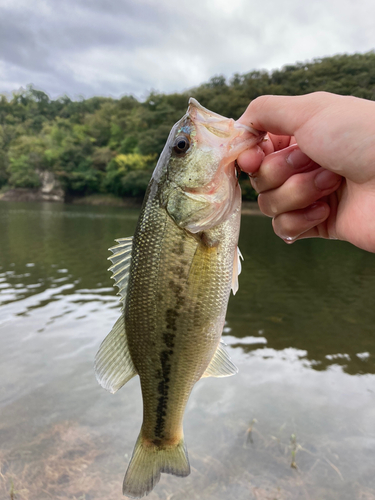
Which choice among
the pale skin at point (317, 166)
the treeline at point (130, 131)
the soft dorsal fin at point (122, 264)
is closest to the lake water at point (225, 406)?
the soft dorsal fin at point (122, 264)

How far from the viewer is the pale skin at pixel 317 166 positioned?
175 cm

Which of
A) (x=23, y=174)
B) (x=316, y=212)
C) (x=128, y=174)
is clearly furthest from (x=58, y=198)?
(x=316, y=212)

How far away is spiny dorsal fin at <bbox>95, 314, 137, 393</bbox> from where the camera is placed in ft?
6.90

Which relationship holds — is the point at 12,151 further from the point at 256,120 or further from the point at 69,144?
the point at 256,120

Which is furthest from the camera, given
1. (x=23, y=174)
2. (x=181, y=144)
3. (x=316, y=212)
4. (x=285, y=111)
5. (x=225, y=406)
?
(x=23, y=174)

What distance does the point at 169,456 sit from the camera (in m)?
2.16

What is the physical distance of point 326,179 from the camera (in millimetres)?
2123

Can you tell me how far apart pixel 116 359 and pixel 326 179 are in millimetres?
1726

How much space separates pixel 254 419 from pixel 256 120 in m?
4.21

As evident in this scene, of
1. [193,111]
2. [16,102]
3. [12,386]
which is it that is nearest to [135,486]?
[193,111]

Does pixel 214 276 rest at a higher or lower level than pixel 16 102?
lower

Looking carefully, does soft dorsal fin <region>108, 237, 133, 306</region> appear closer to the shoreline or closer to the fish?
the fish

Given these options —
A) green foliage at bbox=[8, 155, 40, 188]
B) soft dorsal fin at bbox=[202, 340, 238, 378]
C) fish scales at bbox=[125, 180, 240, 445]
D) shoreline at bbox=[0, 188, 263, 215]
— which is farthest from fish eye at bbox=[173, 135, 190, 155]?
green foliage at bbox=[8, 155, 40, 188]

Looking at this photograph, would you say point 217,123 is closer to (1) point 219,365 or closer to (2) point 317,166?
(2) point 317,166
